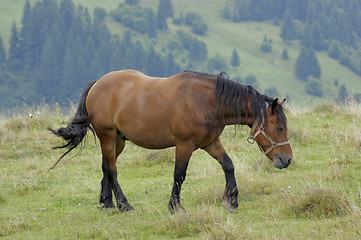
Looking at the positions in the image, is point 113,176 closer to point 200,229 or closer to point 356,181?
point 200,229

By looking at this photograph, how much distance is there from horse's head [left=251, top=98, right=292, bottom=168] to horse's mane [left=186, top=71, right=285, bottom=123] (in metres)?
0.03

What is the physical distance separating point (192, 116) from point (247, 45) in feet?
462

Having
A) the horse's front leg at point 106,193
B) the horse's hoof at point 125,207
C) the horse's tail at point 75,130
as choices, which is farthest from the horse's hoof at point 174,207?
the horse's tail at point 75,130

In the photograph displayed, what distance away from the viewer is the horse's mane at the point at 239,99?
7.08 metres

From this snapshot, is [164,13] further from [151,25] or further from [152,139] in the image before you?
[152,139]

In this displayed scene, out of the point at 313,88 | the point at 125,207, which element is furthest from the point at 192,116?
the point at 313,88

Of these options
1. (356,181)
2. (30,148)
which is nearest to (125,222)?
(356,181)

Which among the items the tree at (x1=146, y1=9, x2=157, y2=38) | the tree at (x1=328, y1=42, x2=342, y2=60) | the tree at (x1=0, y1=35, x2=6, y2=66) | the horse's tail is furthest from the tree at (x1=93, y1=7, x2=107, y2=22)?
the horse's tail

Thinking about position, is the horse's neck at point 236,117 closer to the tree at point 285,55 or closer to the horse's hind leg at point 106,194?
the horse's hind leg at point 106,194

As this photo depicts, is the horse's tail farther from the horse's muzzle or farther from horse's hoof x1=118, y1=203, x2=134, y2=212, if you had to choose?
the horse's muzzle

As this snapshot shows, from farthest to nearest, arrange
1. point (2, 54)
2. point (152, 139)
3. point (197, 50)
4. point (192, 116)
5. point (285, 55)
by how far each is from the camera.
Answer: point (197, 50) < point (285, 55) < point (2, 54) < point (152, 139) < point (192, 116)

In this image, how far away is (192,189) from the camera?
8789mm

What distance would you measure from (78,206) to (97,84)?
2.16m

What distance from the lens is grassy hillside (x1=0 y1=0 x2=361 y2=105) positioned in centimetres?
12162
